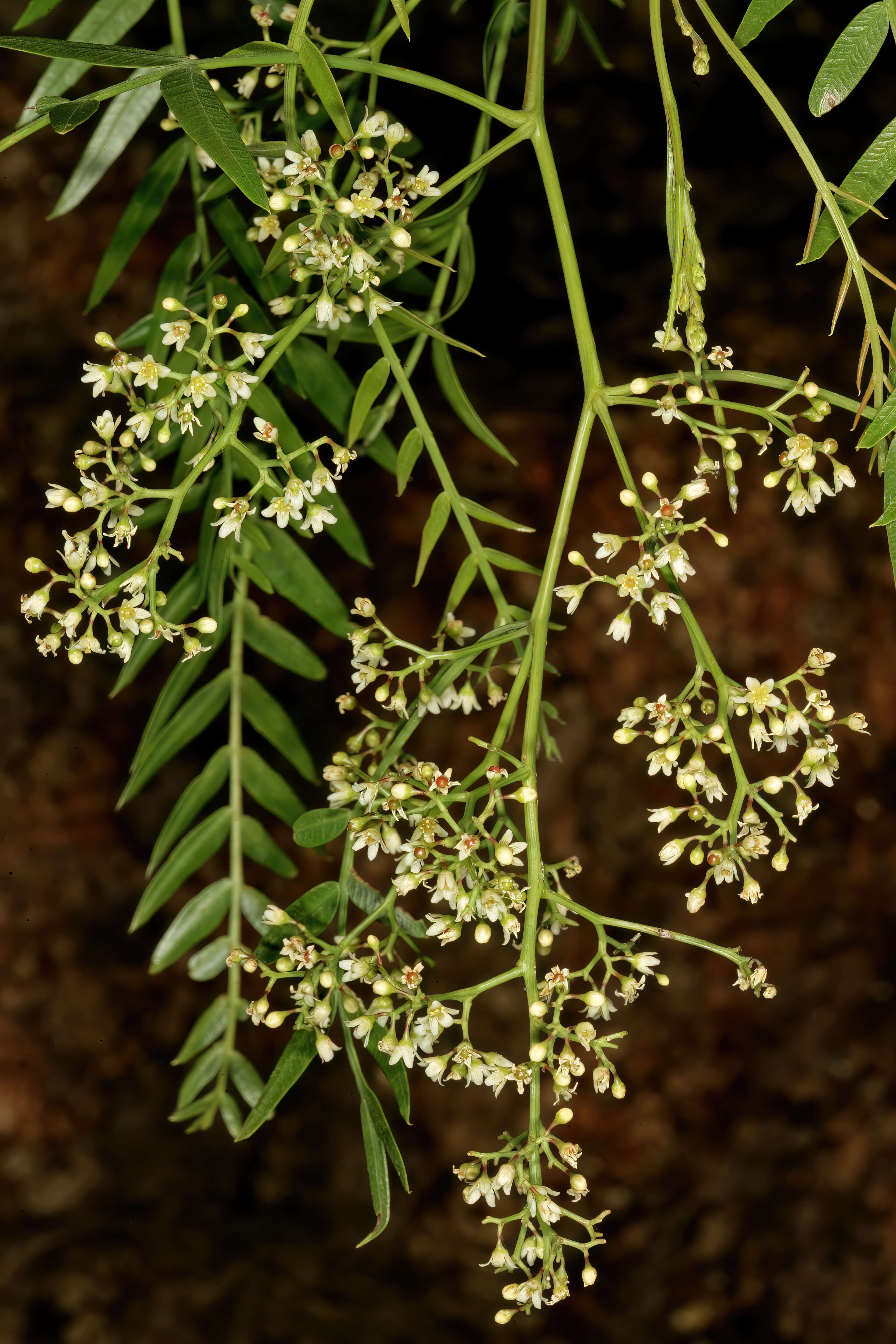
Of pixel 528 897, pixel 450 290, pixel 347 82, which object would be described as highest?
pixel 347 82

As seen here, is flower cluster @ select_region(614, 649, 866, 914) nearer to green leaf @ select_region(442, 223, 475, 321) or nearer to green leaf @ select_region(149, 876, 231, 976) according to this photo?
green leaf @ select_region(442, 223, 475, 321)

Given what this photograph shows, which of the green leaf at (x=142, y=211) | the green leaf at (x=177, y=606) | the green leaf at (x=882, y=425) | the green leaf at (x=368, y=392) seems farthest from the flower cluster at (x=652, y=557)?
the green leaf at (x=142, y=211)

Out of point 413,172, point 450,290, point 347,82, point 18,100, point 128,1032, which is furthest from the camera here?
point 128,1032

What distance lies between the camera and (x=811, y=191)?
1831mm

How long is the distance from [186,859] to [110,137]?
0.82 meters

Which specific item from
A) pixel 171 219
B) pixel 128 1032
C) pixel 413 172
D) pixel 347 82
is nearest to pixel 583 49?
pixel 413 172

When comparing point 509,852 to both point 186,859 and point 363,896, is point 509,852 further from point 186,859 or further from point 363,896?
point 186,859

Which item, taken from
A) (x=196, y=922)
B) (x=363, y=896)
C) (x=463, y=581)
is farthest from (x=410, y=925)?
(x=196, y=922)

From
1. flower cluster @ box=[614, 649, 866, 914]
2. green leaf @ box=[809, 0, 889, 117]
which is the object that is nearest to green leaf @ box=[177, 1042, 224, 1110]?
flower cluster @ box=[614, 649, 866, 914]

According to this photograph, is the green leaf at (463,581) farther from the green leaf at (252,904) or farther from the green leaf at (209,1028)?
the green leaf at (209,1028)

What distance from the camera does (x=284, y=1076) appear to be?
0.82 metres

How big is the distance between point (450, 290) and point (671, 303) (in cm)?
94

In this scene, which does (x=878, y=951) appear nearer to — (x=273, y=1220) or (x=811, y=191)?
(x=273, y=1220)

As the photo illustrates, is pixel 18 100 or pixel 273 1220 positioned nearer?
pixel 18 100
